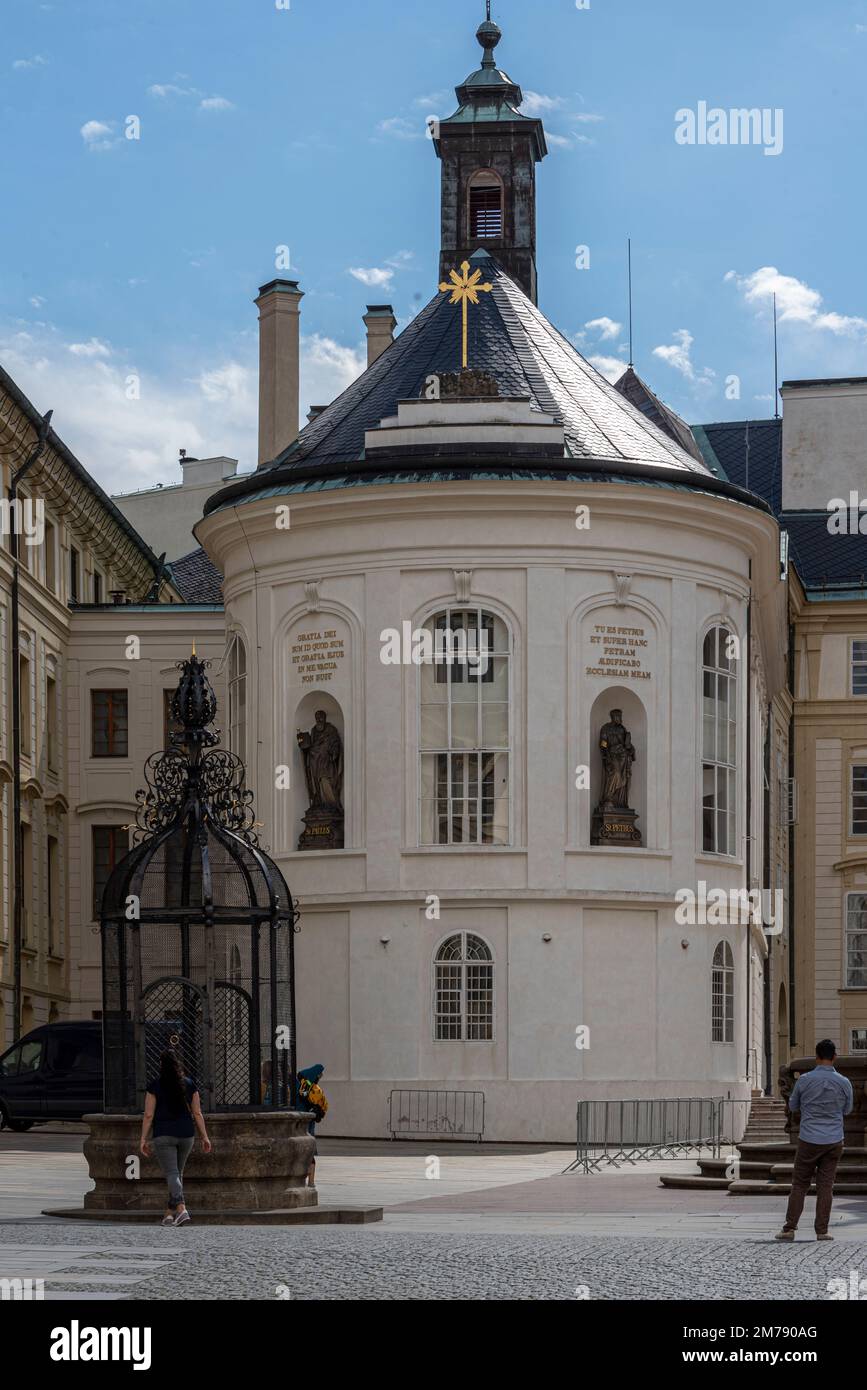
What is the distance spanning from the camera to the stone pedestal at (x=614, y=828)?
4506cm

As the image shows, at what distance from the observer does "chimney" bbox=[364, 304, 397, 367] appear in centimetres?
6812

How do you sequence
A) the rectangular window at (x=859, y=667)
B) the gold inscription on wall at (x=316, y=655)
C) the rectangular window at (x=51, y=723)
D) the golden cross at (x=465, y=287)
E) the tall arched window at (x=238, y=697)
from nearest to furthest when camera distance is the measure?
the gold inscription on wall at (x=316, y=655) → the tall arched window at (x=238, y=697) → the golden cross at (x=465, y=287) → the rectangular window at (x=51, y=723) → the rectangular window at (x=859, y=667)

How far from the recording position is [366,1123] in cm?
4394

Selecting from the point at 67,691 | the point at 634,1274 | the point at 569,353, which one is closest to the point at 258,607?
the point at 569,353

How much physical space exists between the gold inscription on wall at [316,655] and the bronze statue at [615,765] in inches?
200

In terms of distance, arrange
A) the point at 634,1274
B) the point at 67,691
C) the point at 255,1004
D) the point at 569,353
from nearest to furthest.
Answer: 1. the point at 634,1274
2. the point at 255,1004
3. the point at 569,353
4. the point at 67,691

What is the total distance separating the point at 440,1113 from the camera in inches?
1713

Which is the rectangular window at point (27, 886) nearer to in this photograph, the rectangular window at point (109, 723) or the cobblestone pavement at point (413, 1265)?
the rectangular window at point (109, 723)

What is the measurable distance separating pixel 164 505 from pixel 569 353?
3602cm

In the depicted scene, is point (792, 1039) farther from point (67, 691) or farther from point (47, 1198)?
point (47, 1198)

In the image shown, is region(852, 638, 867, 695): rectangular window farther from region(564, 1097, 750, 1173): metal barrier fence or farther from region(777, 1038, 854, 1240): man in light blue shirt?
region(777, 1038, 854, 1240): man in light blue shirt

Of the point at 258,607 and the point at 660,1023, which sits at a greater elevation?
the point at 258,607

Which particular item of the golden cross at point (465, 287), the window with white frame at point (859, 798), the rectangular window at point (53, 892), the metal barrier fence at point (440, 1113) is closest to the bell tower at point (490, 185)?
the golden cross at point (465, 287)
